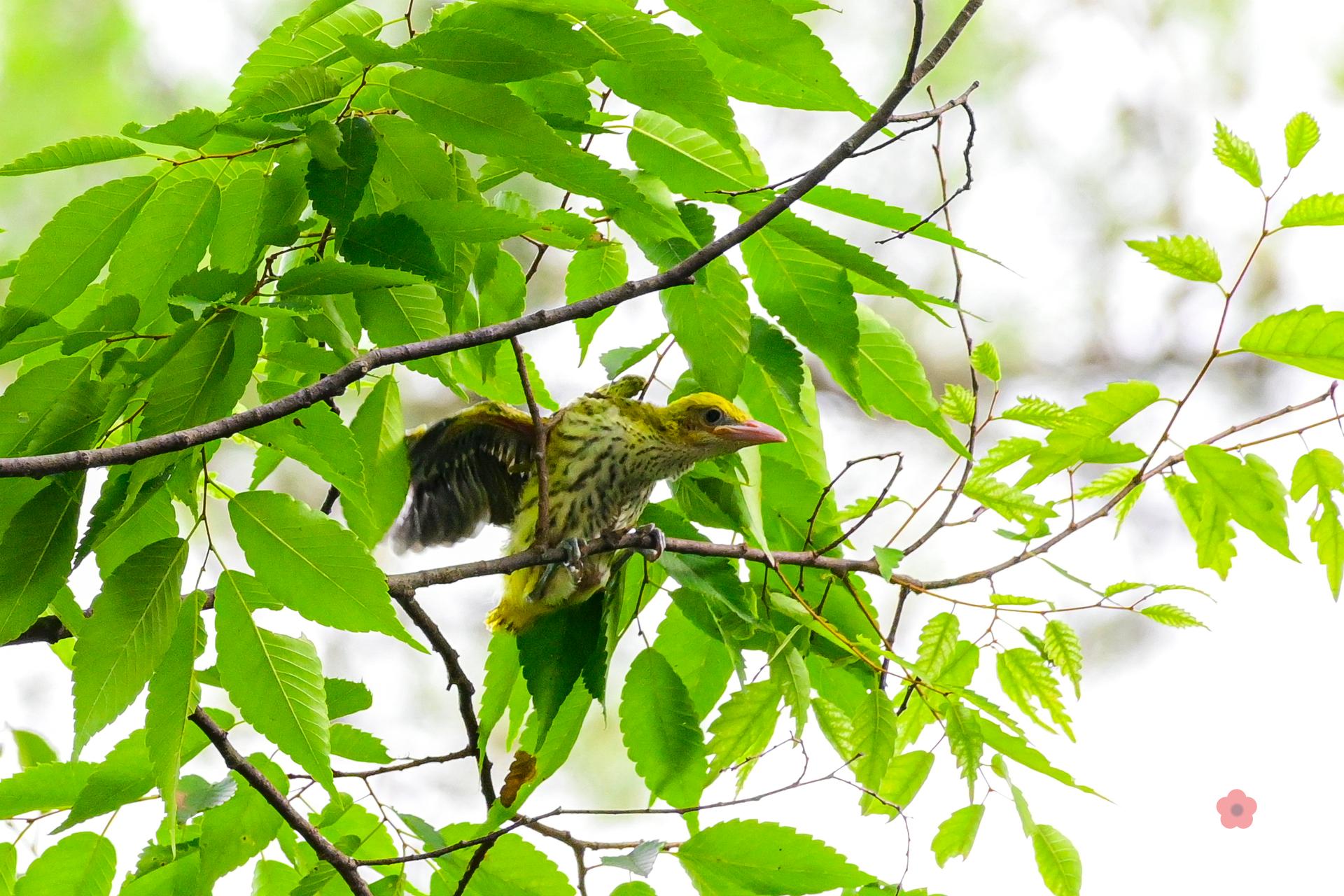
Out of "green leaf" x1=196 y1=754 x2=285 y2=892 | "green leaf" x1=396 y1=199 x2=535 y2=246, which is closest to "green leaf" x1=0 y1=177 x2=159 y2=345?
"green leaf" x1=396 y1=199 x2=535 y2=246

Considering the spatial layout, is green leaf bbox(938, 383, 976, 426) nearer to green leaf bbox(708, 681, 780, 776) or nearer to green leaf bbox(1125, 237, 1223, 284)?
green leaf bbox(1125, 237, 1223, 284)

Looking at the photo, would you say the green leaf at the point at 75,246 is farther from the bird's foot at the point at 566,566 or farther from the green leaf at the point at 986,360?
the green leaf at the point at 986,360

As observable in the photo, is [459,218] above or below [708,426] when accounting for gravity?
below

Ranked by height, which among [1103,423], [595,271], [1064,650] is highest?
[595,271]

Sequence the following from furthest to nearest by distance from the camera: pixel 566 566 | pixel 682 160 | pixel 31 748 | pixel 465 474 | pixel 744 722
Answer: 1. pixel 465 474
2. pixel 31 748
3. pixel 566 566
4. pixel 744 722
5. pixel 682 160

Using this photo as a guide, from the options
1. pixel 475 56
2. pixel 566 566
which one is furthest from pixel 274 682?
pixel 566 566

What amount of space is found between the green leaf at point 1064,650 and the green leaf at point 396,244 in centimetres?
83

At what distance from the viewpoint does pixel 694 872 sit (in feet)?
4.10

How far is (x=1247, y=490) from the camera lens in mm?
1352

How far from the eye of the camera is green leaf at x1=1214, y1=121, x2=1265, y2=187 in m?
1.34

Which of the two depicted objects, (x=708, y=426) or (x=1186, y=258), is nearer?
(x=1186, y=258)

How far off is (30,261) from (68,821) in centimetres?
57

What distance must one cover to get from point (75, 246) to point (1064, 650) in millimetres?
1106

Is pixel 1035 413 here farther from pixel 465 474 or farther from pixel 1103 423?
pixel 465 474
